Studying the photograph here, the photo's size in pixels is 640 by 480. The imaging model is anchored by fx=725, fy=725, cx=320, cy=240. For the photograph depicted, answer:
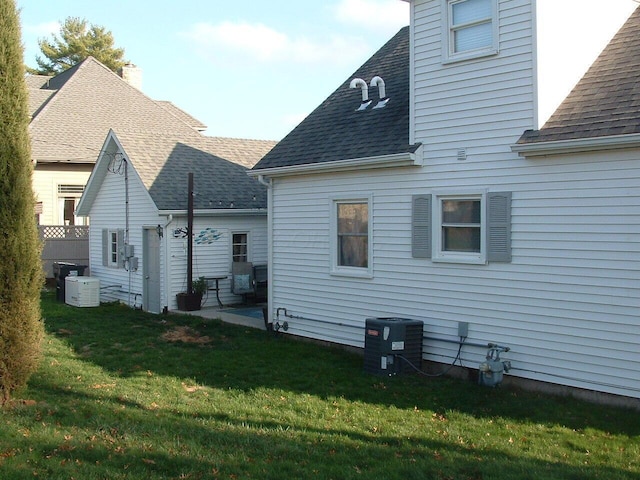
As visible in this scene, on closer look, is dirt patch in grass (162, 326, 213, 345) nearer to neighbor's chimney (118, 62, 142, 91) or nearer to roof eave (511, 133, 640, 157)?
roof eave (511, 133, 640, 157)

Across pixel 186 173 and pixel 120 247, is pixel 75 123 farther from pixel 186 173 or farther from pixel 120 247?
pixel 186 173

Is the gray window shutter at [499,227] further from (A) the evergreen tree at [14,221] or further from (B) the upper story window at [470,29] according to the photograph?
(A) the evergreen tree at [14,221]

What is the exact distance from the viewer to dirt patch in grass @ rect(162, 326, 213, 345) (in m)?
14.1

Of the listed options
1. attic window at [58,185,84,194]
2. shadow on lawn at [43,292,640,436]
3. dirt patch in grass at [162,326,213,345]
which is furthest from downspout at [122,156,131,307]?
attic window at [58,185,84,194]

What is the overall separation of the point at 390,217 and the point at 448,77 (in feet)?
8.01

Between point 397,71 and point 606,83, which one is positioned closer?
point 606,83

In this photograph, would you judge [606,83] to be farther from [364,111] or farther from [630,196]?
[364,111]

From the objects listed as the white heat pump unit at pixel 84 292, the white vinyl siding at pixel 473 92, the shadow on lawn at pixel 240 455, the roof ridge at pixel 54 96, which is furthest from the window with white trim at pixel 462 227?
the roof ridge at pixel 54 96

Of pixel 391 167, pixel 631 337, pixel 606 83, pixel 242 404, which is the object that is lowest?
pixel 242 404

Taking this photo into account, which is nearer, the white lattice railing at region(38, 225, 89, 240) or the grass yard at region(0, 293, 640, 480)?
the grass yard at region(0, 293, 640, 480)

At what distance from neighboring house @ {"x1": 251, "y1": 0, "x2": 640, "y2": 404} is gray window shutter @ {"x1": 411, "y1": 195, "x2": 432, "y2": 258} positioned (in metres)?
0.03

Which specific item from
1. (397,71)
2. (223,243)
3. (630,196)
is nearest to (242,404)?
(630,196)

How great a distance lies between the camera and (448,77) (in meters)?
10.9

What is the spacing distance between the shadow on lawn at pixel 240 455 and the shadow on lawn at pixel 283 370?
69.0 inches
